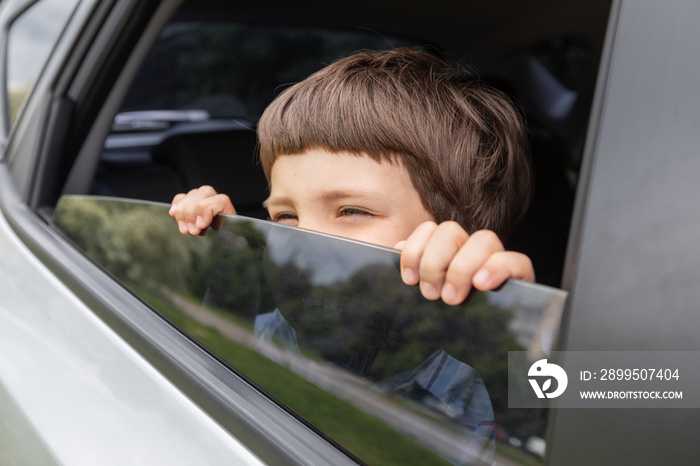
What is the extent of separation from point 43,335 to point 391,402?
85 cm

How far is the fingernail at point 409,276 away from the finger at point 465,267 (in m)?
0.04

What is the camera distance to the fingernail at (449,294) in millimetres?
614

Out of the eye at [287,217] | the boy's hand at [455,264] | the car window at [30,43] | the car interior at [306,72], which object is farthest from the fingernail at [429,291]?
the car window at [30,43]

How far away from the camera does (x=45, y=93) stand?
1875 mm

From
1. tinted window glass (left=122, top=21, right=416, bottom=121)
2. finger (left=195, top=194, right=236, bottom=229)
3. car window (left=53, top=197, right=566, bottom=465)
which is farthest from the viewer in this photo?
tinted window glass (left=122, top=21, right=416, bottom=121)

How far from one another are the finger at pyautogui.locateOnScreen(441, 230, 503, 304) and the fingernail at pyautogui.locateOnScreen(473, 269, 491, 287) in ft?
0.03

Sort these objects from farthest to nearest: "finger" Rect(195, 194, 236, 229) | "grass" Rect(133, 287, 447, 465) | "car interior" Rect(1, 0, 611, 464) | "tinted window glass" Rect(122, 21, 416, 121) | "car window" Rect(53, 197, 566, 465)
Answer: "tinted window glass" Rect(122, 21, 416, 121), "car interior" Rect(1, 0, 611, 464), "finger" Rect(195, 194, 236, 229), "grass" Rect(133, 287, 447, 465), "car window" Rect(53, 197, 566, 465)

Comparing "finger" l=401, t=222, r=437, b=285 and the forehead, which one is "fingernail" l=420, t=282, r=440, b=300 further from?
the forehead

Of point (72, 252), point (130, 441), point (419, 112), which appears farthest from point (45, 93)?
point (130, 441)

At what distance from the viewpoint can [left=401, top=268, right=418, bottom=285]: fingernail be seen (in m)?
0.66

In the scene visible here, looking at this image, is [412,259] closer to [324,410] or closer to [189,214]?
[324,410]

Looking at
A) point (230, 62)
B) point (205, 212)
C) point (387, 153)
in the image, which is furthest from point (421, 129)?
point (230, 62)

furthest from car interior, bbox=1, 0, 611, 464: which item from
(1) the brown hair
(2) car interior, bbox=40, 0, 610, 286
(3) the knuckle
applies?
(1) the brown hair

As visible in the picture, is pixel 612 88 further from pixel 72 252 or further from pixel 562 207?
pixel 562 207
